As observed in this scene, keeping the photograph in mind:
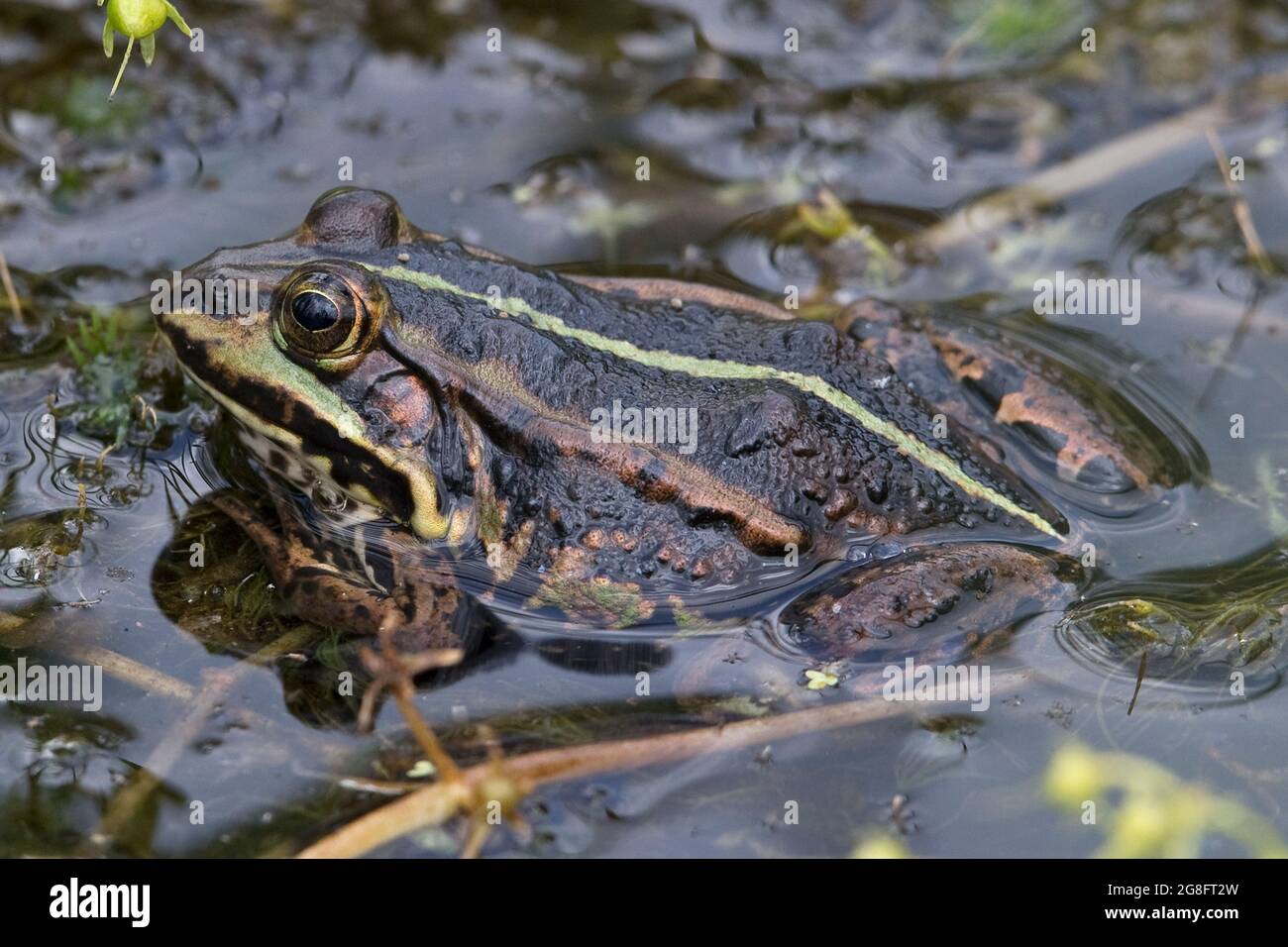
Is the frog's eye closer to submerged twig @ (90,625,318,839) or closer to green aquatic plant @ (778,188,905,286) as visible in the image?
submerged twig @ (90,625,318,839)

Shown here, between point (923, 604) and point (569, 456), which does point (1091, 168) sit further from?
point (569, 456)

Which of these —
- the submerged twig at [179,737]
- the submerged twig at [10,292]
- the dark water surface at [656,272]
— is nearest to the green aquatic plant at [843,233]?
the dark water surface at [656,272]

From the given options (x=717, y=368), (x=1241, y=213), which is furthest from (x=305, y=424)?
(x=1241, y=213)

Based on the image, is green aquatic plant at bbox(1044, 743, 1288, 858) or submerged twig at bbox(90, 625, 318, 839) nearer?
green aquatic plant at bbox(1044, 743, 1288, 858)

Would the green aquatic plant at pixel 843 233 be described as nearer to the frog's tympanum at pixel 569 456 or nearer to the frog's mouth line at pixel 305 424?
the frog's tympanum at pixel 569 456

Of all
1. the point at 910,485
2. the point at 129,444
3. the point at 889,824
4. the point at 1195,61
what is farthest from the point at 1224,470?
the point at 129,444

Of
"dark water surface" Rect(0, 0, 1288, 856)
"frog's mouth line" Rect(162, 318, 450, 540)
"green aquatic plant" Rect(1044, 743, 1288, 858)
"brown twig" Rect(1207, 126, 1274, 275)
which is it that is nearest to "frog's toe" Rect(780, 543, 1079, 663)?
"dark water surface" Rect(0, 0, 1288, 856)

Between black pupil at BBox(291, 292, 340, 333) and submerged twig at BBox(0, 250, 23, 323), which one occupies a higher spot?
submerged twig at BBox(0, 250, 23, 323)
